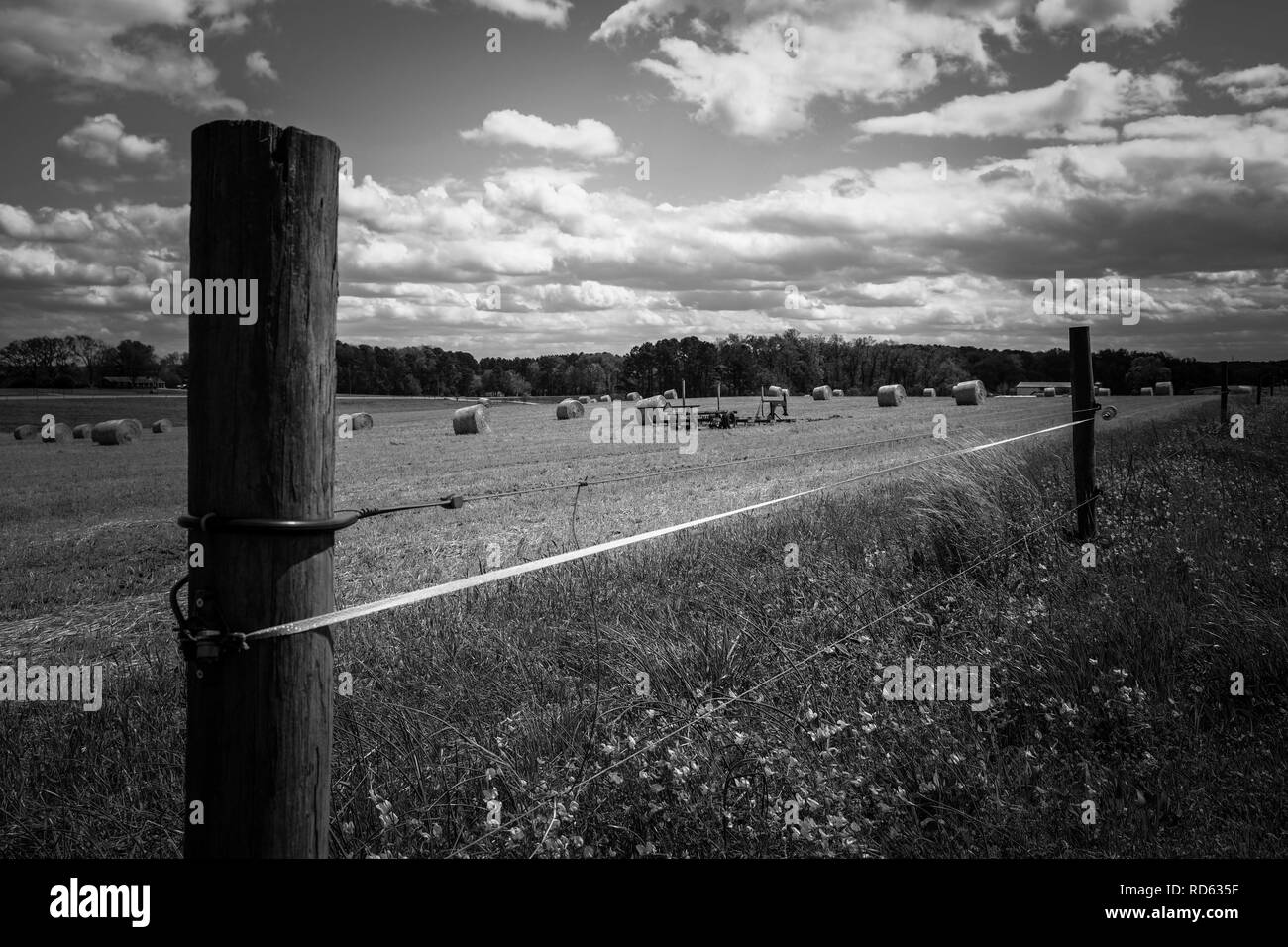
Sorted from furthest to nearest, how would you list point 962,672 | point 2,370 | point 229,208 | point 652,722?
point 2,370
point 962,672
point 652,722
point 229,208

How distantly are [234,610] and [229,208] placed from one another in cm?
105

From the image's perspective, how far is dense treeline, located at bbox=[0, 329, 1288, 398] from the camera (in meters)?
98.1

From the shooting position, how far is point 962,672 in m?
4.31

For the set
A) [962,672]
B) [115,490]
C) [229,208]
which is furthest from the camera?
[115,490]

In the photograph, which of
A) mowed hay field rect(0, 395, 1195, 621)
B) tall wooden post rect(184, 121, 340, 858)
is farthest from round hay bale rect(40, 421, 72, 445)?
tall wooden post rect(184, 121, 340, 858)

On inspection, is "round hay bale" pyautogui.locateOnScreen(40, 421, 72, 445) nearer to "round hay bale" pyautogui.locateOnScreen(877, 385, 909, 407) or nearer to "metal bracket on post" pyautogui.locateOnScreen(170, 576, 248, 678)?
"metal bracket on post" pyautogui.locateOnScreen(170, 576, 248, 678)

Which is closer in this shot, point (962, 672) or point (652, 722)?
point (652, 722)

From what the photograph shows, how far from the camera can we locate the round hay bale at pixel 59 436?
40719 millimetres

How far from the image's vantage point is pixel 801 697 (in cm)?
419

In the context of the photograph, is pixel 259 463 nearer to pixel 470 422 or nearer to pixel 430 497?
pixel 430 497

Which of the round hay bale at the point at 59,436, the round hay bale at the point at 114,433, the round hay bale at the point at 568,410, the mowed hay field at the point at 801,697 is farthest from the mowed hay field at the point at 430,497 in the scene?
the round hay bale at the point at 568,410

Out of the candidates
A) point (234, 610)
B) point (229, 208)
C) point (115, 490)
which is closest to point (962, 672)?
point (234, 610)
